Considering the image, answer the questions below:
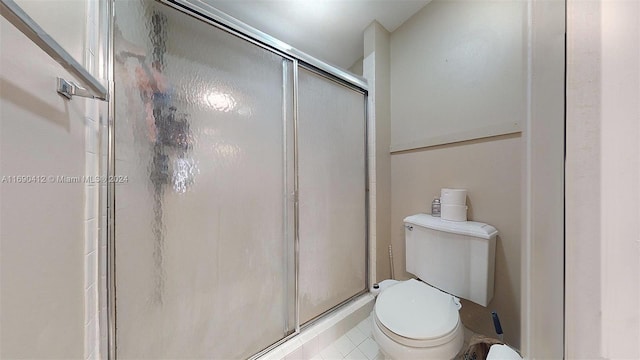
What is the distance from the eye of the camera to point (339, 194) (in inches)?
55.8

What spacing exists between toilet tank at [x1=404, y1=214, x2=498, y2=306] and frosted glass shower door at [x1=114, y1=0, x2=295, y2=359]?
2.50 feet

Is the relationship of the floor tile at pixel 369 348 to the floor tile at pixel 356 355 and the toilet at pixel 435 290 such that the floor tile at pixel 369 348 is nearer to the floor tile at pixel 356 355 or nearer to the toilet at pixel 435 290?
the floor tile at pixel 356 355

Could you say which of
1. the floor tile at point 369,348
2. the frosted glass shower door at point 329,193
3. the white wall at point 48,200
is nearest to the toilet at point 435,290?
the floor tile at point 369,348

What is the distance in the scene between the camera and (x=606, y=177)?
0.19m

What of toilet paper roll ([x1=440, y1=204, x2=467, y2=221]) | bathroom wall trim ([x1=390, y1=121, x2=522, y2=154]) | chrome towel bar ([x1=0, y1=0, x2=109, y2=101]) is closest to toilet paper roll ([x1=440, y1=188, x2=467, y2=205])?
toilet paper roll ([x1=440, y1=204, x2=467, y2=221])

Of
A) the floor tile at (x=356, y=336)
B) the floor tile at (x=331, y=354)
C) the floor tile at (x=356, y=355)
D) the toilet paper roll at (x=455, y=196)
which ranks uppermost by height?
the toilet paper roll at (x=455, y=196)

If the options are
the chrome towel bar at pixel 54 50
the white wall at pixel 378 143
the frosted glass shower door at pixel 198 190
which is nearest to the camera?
the chrome towel bar at pixel 54 50

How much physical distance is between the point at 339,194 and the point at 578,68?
124 cm

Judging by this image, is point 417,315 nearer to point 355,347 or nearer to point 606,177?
point 355,347

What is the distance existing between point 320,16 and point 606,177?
165 cm

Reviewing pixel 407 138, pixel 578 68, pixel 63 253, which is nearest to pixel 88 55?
pixel 63 253

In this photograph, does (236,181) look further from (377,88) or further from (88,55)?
(377,88)

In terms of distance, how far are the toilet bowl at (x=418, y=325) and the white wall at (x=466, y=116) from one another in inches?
15.0

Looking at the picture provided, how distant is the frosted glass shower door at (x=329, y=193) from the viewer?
1244 millimetres
